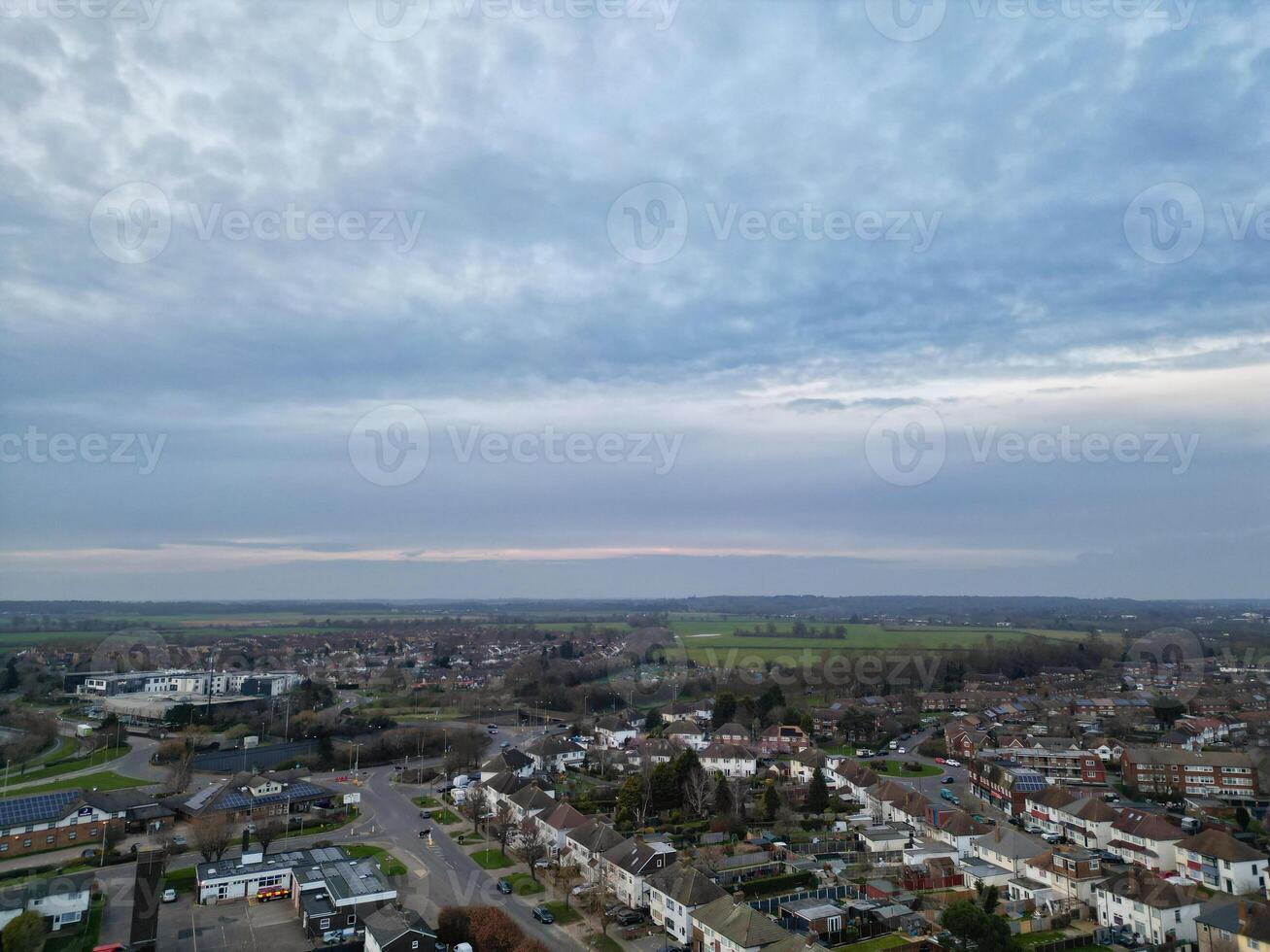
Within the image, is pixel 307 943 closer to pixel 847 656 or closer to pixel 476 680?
pixel 476 680

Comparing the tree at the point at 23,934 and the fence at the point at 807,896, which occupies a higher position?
the tree at the point at 23,934

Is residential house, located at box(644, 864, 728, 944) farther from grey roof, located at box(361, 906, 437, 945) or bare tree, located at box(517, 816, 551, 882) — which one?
grey roof, located at box(361, 906, 437, 945)

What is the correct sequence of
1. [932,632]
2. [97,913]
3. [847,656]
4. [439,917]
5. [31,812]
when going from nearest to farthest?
1. [439,917]
2. [97,913]
3. [31,812]
4. [847,656]
5. [932,632]

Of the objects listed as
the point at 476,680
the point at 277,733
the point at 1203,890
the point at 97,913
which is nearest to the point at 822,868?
the point at 1203,890

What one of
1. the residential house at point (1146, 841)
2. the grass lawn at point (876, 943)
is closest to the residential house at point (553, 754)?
the grass lawn at point (876, 943)

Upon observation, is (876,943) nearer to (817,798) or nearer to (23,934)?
(817,798)

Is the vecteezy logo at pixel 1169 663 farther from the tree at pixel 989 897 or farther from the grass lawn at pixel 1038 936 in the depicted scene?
the grass lawn at pixel 1038 936
